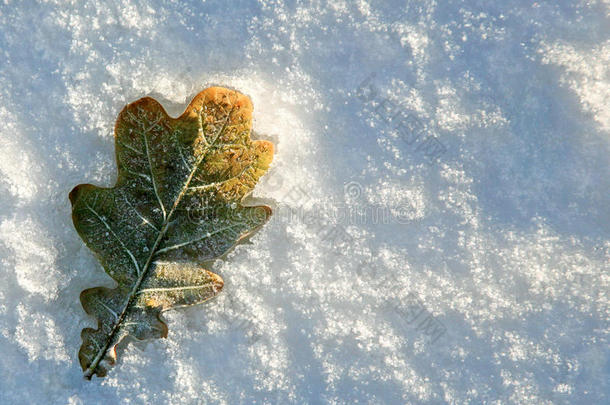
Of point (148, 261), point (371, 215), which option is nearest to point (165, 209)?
point (148, 261)

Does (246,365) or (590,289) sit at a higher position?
(590,289)

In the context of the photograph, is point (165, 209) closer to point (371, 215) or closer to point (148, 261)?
point (148, 261)

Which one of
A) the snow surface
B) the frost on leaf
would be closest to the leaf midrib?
the frost on leaf

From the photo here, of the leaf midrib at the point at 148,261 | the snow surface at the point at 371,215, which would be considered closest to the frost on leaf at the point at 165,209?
the leaf midrib at the point at 148,261

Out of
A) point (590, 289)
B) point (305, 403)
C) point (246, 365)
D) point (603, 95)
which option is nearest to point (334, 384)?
point (305, 403)

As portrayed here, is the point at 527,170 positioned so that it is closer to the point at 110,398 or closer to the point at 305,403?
the point at 305,403

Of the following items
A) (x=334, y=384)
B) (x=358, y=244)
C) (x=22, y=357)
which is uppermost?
(x=358, y=244)
